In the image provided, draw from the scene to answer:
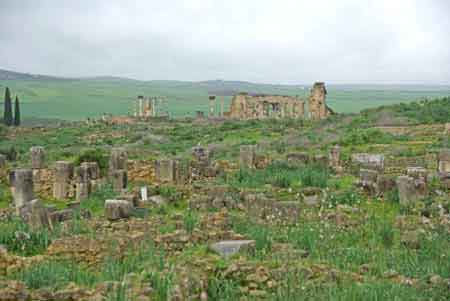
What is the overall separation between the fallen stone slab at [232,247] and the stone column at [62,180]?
25.6ft

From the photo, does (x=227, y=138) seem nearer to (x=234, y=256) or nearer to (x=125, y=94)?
(x=234, y=256)

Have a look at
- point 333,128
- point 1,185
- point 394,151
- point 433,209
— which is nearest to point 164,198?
point 433,209

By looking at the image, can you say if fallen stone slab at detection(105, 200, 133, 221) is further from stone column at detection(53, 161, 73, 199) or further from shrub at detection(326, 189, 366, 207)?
stone column at detection(53, 161, 73, 199)

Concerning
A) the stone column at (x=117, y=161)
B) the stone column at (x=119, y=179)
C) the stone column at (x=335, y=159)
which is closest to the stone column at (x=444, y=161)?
the stone column at (x=335, y=159)

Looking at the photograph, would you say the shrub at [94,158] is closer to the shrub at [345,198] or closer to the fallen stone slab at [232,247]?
the shrub at [345,198]

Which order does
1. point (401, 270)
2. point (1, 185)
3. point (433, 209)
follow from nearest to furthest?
point (401, 270) → point (433, 209) → point (1, 185)

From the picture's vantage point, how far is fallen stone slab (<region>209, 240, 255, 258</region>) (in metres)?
7.99

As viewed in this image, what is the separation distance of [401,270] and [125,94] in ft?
474

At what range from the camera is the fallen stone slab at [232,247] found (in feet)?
26.2

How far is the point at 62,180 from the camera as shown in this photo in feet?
50.2

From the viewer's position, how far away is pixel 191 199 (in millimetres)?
12008

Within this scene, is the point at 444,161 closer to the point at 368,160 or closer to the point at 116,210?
the point at 368,160

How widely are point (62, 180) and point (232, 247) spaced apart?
8185 millimetres

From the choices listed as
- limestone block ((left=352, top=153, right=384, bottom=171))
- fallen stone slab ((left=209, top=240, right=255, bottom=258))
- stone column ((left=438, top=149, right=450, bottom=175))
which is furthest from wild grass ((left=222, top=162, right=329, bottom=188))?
fallen stone slab ((left=209, top=240, right=255, bottom=258))
